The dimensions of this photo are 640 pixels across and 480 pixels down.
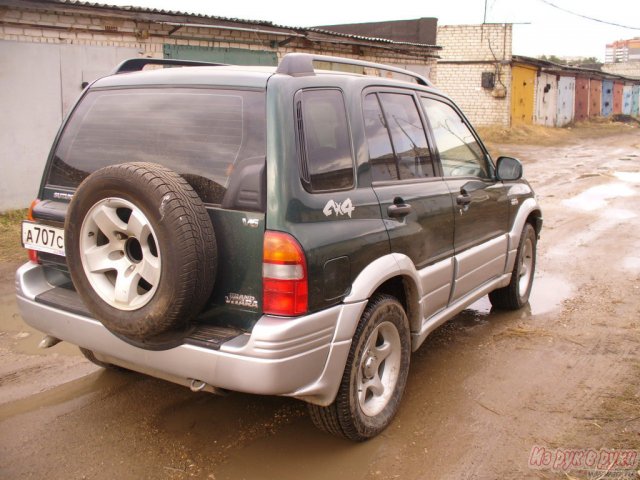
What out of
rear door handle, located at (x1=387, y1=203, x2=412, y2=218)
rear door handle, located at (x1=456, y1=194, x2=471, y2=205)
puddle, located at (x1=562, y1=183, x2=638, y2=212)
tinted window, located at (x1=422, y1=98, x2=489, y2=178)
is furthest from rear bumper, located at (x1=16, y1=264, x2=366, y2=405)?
puddle, located at (x1=562, y1=183, x2=638, y2=212)

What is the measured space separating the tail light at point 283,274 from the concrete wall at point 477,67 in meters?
25.2

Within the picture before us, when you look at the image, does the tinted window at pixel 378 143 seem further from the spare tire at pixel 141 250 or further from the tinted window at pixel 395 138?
the spare tire at pixel 141 250

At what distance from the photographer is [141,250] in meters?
2.86

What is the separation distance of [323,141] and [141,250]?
994mm

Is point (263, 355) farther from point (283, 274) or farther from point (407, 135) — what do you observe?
point (407, 135)

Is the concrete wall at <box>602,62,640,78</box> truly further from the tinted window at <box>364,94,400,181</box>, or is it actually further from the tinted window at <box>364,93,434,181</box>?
the tinted window at <box>364,94,400,181</box>

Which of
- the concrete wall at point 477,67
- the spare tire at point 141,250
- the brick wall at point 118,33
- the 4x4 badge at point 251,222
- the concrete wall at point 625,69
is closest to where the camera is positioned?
the spare tire at point 141,250

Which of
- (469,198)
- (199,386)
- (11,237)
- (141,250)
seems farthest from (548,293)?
(11,237)

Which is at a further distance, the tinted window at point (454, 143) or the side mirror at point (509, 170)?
the side mirror at point (509, 170)

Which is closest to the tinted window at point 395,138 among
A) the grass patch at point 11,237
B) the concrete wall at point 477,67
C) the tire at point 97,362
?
the tire at point 97,362

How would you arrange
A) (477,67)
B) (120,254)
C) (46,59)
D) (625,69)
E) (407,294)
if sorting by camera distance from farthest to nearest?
1. (625,69)
2. (477,67)
3. (46,59)
4. (407,294)
5. (120,254)

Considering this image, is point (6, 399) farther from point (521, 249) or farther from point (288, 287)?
point (521, 249)

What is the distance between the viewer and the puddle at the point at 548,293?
5.71 meters

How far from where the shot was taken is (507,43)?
26859mm
